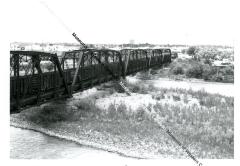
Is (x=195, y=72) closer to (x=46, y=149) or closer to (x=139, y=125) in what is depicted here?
(x=139, y=125)

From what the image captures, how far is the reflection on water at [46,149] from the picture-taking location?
1397 cm

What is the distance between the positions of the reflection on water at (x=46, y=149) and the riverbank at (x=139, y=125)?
21.0 inches

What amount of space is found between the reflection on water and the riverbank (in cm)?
53

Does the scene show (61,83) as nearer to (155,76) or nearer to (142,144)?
(142,144)

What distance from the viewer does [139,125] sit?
1750cm

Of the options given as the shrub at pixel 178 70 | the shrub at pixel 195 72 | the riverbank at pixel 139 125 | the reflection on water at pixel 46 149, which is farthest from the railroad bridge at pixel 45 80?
the shrub at pixel 178 70

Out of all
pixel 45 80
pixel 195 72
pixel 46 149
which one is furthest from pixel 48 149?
pixel 195 72

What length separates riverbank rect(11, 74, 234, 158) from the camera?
48.0 feet

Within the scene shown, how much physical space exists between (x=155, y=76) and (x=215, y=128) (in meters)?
29.7

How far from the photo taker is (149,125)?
57.1 ft

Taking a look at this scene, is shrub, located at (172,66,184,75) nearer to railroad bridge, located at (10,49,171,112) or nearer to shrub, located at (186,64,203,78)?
shrub, located at (186,64,203,78)

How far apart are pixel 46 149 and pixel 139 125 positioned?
5286 mm

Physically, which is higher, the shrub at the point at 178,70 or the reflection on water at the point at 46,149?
the shrub at the point at 178,70

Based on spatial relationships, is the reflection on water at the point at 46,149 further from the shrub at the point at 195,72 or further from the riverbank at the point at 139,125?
the shrub at the point at 195,72
